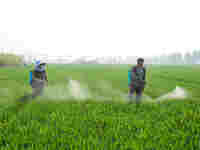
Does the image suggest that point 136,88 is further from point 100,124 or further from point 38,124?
point 38,124

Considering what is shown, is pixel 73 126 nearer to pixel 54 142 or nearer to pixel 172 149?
pixel 54 142

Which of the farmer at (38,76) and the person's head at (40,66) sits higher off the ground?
the person's head at (40,66)

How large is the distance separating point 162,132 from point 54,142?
251cm

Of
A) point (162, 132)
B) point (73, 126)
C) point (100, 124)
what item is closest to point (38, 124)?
point (73, 126)

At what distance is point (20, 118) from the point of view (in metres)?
5.48

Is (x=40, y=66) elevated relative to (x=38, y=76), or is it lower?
elevated

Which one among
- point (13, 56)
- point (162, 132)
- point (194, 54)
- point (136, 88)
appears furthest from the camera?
point (194, 54)

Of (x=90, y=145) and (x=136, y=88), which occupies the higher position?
(x=136, y=88)

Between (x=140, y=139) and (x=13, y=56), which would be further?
(x=13, y=56)

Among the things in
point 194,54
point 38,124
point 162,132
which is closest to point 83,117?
point 38,124

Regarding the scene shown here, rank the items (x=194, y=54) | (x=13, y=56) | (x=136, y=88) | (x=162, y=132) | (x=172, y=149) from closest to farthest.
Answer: (x=172, y=149) → (x=162, y=132) → (x=136, y=88) → (x=13, y=56) → (x=194, y=54)

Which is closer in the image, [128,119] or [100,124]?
[100,124]

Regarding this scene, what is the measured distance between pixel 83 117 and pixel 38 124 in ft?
4.41

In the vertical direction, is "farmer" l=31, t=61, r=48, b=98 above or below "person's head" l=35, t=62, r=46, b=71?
below
